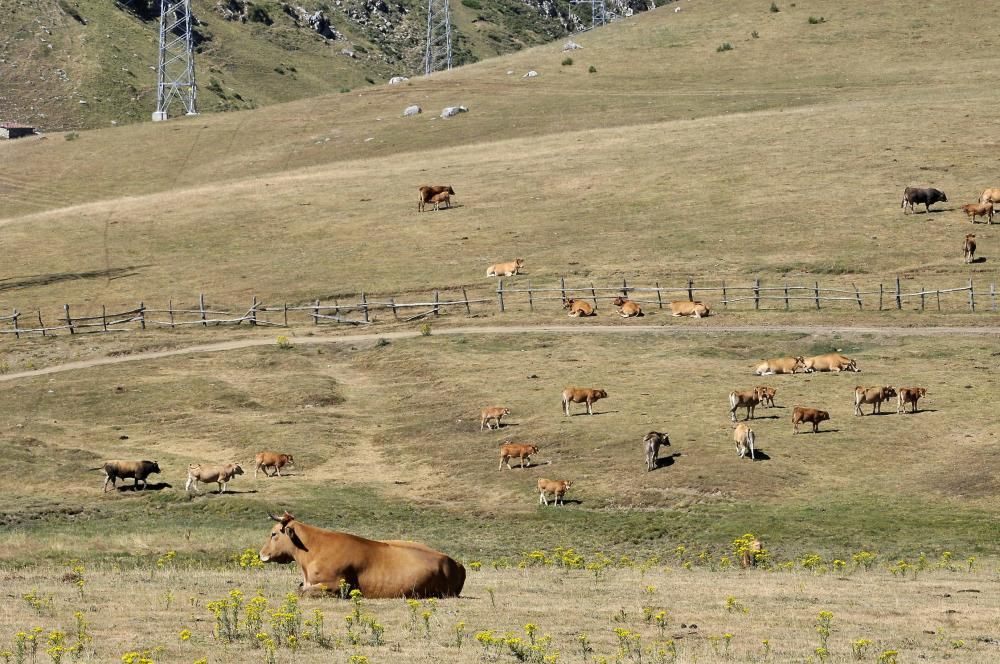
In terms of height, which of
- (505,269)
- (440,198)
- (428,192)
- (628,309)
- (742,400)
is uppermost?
(428,192)

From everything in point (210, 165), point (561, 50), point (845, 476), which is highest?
point (561, 50)

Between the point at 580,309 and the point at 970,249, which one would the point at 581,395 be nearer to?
the point at 580,309

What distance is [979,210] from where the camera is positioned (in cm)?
6844

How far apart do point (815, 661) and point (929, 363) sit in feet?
112

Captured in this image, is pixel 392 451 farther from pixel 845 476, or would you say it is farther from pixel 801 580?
pixel 801 580

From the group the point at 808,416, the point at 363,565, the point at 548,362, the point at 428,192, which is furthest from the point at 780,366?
the point at 428,192

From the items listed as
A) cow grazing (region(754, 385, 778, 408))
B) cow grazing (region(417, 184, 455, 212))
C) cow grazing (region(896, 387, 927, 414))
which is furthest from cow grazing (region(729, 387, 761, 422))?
cow grazing (region(417, 184, 455, 212))

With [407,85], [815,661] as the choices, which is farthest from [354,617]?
[407,85]

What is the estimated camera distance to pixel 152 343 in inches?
2394

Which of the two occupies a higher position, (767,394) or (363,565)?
(363,565)

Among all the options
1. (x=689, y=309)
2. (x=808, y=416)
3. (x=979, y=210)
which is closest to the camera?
(x=808, y=416)

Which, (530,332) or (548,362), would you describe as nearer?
(548,362)

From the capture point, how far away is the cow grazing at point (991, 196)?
69.3m

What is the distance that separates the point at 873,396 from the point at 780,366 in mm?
6682
